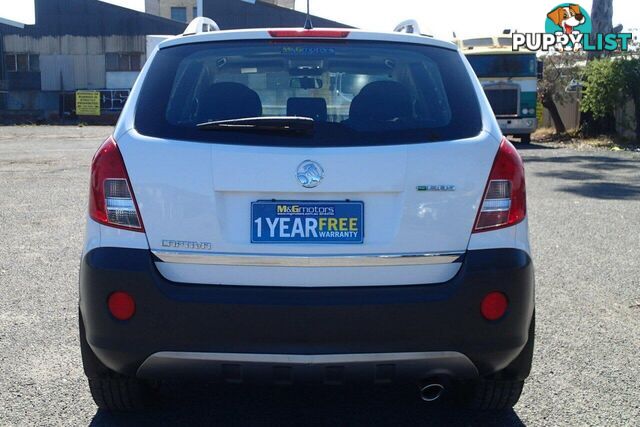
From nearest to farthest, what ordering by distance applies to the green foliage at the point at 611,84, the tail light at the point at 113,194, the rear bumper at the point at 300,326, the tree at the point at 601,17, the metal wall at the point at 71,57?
the rear bumper at the point at 300,326 < the tail light at the point at 113,194 < the green foliage at the point at 611,84 < the tree at the point at 601,17 < the metal wall at the point at 71,57

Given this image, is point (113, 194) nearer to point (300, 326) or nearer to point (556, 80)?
point (300, 326)

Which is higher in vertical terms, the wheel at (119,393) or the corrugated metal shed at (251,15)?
the corrugated metal shed at (251,15)

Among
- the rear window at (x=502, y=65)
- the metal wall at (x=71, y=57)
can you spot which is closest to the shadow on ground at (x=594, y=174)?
the rear window at (x=502, y=65)

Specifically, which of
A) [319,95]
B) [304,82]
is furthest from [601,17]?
[319,95]

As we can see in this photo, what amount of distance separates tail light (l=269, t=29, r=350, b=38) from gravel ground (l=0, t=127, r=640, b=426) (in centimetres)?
179

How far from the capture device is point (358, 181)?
3.27 meters

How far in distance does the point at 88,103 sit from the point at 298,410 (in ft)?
149

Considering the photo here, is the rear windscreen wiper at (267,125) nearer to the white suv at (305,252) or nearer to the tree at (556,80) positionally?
the white suv at (305,252)

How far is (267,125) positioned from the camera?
133 inches

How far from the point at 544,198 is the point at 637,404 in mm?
8849

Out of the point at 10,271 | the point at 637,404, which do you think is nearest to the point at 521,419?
the point at 637,404

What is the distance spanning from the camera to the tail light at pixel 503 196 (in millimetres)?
3371

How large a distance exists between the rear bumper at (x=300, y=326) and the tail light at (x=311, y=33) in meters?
1.16

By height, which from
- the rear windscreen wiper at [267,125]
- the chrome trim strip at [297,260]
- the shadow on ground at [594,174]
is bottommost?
the shadow on ground at [594,174]
